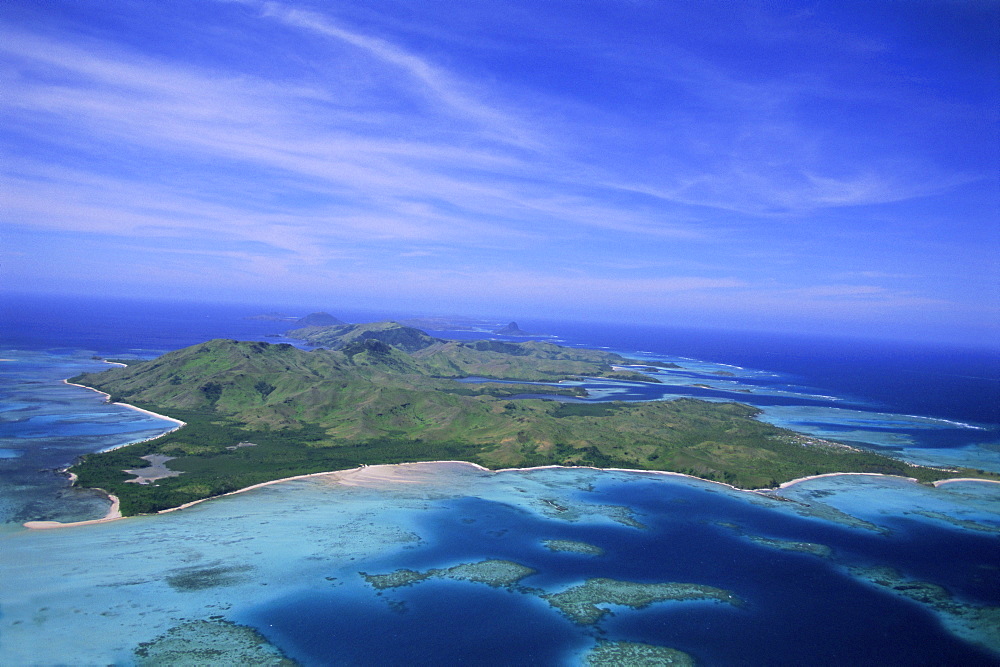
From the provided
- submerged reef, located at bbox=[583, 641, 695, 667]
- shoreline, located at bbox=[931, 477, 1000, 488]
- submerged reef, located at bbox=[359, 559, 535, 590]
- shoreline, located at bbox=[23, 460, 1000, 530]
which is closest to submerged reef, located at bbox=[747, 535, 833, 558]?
shoreline, located at bbox=[23, 460, 1000, 530]

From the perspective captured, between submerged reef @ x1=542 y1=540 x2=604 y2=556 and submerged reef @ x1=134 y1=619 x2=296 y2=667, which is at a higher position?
submerged reef @ x1=542 y1=540 x2=604 y2=556

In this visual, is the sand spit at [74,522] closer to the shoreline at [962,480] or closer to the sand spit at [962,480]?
the sand spit at [962,480]

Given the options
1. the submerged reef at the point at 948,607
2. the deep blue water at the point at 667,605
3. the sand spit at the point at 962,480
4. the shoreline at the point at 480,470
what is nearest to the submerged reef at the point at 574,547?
the deep blue water at the point at 667,605

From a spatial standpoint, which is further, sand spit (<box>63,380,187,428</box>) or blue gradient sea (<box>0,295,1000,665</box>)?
sand spit (<box>63,380,187,428</box>)

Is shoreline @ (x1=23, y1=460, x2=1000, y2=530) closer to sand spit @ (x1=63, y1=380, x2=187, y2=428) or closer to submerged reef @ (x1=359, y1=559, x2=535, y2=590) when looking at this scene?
submerged reef @ (x1=359, y1=559, x2=535, y2=590)

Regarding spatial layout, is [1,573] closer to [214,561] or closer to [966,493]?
[214,561]

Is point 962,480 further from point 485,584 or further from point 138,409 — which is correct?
point 138,409

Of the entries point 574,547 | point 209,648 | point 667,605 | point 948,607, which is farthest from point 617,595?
point 209,648
